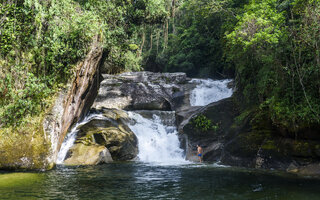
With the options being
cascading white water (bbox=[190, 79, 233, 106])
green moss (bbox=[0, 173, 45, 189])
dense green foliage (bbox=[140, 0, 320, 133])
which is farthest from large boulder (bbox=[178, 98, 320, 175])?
green moss (bbox=[0, 173, 45, 189])

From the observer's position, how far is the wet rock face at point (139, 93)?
20.5 m

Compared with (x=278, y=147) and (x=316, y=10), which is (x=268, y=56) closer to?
(x=316, y=10)

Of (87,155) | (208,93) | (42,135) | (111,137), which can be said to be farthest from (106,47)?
(208,93)

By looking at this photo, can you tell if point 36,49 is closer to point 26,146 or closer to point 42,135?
point 42,135

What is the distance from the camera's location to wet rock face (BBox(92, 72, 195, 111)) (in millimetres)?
20547

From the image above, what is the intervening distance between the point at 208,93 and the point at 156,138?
295 inches

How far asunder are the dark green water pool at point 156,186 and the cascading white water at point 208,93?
39.6 feet

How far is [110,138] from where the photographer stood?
45.7 ft

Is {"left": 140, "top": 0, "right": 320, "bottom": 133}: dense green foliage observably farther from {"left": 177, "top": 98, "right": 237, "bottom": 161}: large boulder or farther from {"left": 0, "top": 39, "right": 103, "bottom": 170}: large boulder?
{"left": 0, "top": 39, "right": 103, "bottom": 170}: large boulder

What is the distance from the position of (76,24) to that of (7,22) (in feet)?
8.45

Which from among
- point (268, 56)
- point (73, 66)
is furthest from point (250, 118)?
point (73, 66)

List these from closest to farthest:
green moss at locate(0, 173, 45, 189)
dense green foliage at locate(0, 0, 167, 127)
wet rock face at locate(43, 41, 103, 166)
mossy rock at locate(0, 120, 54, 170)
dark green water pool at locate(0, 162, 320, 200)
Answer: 1. dark green water pool at locate(0, 162, 320, 200)
2. green moss at locate(0, 173, 45, 189)
3. mossy rock at locate(0, 120, 54, 170)
4. dense green foliage at locate(0, 0, 167, 127)
5. wet rock face at locate(43, 41, 103, 166)

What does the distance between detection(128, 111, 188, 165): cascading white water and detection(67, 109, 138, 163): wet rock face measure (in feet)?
2.47

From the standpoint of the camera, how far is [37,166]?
363 inches
